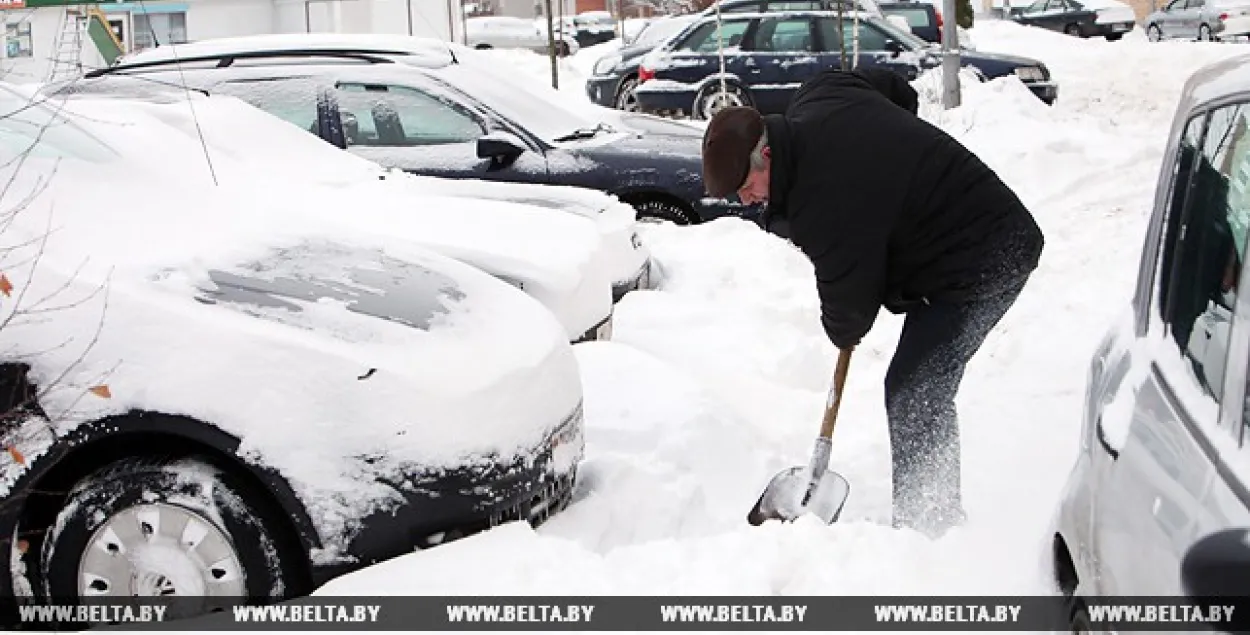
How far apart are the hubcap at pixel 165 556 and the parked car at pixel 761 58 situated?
1153cm

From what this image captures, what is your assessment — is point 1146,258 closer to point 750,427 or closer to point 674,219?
point 750,427

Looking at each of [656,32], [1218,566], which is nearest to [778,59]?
[656,32]

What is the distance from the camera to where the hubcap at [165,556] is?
3426 mm

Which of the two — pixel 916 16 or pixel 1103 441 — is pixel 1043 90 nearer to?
pixel 916 16

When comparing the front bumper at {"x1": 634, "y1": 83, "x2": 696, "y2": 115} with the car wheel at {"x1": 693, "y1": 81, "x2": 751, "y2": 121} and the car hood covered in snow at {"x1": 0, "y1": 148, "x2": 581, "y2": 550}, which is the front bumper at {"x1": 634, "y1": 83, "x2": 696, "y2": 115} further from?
the car hood covered in snow at {"x1": 0, "y1": 148, "x2": 581, "y2": 550}

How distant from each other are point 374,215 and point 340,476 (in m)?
2.60

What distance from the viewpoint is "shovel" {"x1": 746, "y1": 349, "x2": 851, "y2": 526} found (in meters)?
4.20

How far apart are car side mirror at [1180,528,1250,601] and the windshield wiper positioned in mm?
6685

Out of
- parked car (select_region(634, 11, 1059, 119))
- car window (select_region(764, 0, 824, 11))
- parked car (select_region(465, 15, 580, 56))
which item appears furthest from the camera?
parked car (select_region(465, 15, 580, 56))

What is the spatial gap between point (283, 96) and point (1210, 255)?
21.6 feet

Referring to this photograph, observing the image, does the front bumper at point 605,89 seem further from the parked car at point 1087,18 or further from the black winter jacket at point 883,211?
the parked car at point 1087,18

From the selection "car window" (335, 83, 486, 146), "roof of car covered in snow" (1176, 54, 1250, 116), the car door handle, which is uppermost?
"roof of car covered in snow" (1176, 54, 1250, 116)

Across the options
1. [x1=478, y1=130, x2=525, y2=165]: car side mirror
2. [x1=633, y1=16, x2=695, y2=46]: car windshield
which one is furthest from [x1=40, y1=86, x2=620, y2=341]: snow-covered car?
[x1=633, y1=16, x2=695, y2=46]: car windshield

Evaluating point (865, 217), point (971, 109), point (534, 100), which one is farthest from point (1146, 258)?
point (971, 109)
